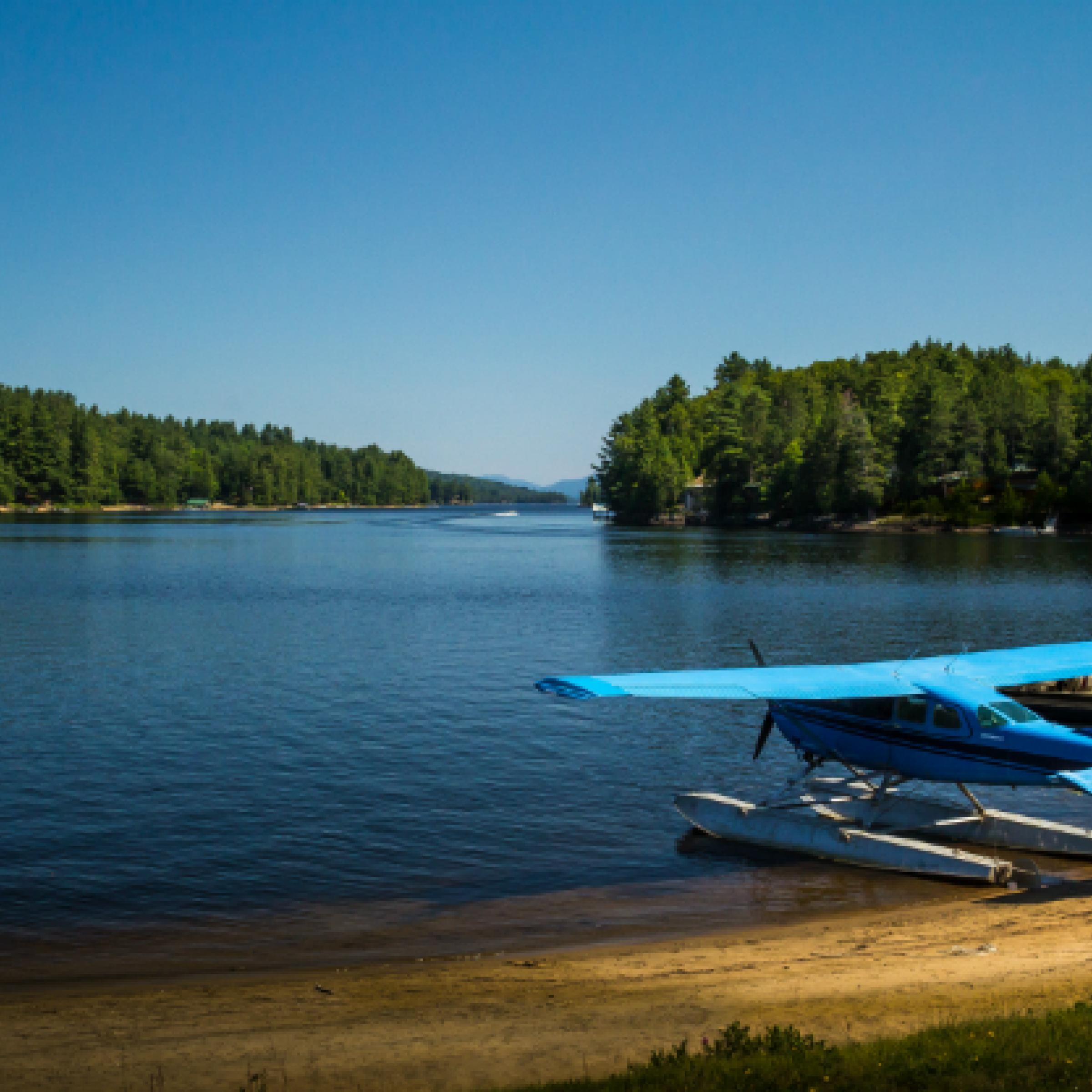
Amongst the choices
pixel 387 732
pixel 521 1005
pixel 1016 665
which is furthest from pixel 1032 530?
pixel 521 1005

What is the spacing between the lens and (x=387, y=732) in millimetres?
24312

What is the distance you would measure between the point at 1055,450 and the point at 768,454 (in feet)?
146

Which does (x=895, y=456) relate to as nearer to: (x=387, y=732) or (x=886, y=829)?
(x=387, y=732)

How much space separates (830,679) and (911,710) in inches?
43.7

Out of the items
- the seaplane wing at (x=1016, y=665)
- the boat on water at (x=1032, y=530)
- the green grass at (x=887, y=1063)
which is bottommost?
the green grass at (x=887, y=1063)

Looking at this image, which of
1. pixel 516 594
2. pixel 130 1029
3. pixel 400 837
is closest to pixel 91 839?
pixel 400 837

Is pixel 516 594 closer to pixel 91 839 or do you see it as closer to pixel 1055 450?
pixel 91 839

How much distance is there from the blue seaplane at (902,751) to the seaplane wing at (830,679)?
0.10 ft

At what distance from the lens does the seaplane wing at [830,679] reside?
13.2 meters

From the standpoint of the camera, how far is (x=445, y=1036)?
9.18 meters

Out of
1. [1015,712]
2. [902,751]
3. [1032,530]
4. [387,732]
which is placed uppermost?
[1032,530]

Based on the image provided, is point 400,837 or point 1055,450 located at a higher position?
point 1055,450

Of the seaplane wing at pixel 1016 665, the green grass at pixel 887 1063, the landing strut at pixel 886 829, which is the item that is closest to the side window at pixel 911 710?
the seaplane wing at pixel 1016 665

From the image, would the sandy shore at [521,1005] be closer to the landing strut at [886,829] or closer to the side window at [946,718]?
the landing strut at [886,829]
